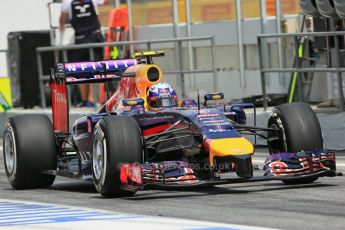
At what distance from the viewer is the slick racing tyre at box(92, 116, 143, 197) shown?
1174cm

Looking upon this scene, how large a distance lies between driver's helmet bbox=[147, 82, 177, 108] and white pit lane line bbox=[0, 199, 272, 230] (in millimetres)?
2400

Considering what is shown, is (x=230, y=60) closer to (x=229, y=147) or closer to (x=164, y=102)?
(x=164, y=102)

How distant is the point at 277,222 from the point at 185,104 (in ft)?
14.1

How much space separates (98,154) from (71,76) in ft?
8.80

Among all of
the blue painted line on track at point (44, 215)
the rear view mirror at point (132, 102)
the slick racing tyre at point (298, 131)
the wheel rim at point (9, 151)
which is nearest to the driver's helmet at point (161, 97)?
the rear view mirror at point (132, 102)

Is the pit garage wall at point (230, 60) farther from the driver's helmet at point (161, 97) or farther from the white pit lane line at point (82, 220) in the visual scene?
the white pit lane line at point (82, 220)

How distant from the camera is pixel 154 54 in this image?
14188 millimetres

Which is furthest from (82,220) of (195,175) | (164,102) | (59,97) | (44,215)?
(59,97)

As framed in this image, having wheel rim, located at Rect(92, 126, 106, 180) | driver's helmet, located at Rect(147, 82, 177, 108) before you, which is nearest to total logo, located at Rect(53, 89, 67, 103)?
driver's helmet, located at Rect(147, 82, 177, 108)

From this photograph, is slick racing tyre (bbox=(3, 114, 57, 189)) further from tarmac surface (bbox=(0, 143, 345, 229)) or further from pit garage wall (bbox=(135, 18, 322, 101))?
pit garage wall (bbox=(135, 18, 322, 101))

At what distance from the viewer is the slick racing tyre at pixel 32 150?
13.5m

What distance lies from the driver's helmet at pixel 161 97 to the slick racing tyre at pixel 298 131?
1.30 m

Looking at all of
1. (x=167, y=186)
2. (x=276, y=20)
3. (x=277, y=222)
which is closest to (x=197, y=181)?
(x=167, y=186)

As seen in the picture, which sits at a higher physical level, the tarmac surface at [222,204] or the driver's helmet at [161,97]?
the driver's helmet at [161,97]
